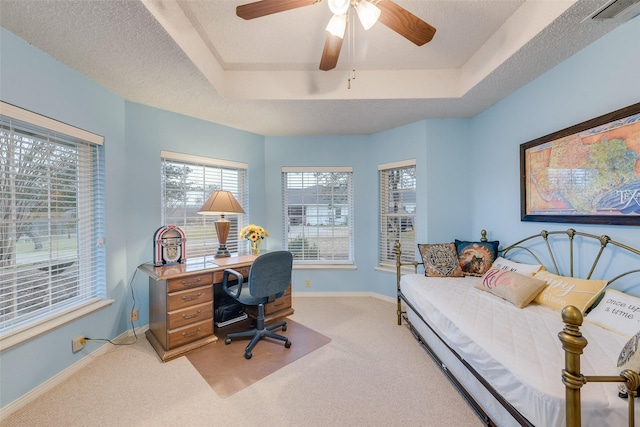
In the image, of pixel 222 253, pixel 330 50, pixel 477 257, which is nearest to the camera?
pixel 330 50

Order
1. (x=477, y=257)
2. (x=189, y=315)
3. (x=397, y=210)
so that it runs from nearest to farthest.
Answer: (x=189, y=315)
(x=477, y=257)
(x=397, y=210)

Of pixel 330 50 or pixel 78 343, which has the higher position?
pixel 330 50

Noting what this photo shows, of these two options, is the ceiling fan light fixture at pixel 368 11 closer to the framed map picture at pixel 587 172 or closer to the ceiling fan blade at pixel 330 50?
the ceiling fan blade at pixel 330 50

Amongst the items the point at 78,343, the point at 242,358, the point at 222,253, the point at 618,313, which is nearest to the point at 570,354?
the point at 618,313

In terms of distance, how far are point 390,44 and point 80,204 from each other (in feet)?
10.2

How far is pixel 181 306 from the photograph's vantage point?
2221 millimetres

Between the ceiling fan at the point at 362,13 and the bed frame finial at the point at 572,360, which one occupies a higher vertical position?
the ceiling fan at the point at 362,13

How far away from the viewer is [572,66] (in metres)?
1.89

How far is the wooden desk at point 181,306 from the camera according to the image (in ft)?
7.08

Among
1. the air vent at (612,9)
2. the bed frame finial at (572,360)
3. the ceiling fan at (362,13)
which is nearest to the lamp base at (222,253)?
the ceiling fan at (362,13)

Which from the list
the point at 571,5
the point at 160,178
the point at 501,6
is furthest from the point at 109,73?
the point at 571,5

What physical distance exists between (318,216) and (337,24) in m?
2.64

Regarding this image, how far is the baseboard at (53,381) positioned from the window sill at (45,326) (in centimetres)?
38

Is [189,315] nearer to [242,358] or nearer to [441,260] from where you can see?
[242,358]
